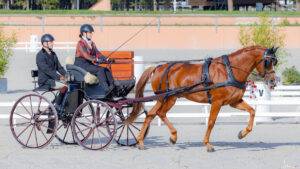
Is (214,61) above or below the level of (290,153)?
above

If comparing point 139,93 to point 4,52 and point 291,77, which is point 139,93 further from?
point 291,77

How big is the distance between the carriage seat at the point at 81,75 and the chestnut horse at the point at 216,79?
2.83ft

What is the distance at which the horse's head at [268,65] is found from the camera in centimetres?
1273

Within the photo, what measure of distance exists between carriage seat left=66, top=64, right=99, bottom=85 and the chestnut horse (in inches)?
33.9

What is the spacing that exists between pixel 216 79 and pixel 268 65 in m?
0.82

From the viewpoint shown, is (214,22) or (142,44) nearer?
(142,44)

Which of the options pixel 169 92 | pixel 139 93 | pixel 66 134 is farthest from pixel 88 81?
pixel 66 134

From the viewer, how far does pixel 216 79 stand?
13.0m

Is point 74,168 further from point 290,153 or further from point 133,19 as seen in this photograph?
point 133,19

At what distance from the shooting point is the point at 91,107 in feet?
43.5

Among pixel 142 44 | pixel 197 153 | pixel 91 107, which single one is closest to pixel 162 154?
pixel 197 153

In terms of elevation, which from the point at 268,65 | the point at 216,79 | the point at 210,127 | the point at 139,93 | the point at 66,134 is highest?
the point at 268,65

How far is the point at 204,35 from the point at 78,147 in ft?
130

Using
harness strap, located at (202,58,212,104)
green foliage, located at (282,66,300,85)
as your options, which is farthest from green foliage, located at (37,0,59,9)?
harness strap, located at (202,58,212,104)
